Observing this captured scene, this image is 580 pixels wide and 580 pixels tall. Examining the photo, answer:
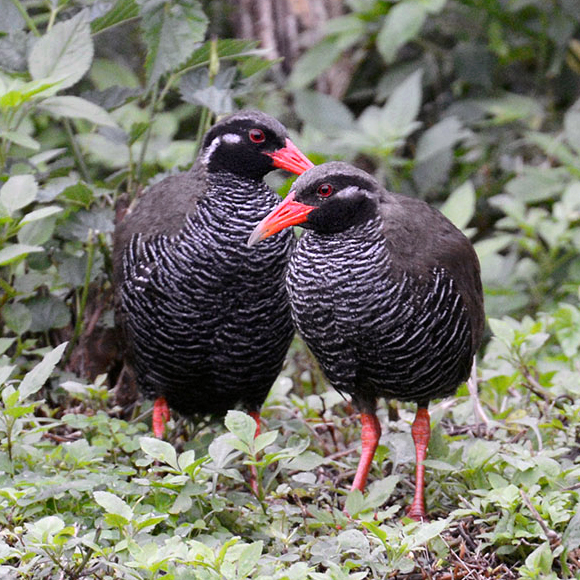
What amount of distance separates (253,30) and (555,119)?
265cm

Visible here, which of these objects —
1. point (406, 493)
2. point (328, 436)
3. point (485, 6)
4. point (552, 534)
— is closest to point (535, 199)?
point (485, 6)

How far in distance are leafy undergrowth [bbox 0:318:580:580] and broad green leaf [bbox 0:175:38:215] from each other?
0.82 meters

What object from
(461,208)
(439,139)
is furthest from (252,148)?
(439,139)

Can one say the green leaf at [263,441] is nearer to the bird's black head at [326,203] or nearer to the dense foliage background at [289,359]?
the dense foliage background at [289,359]

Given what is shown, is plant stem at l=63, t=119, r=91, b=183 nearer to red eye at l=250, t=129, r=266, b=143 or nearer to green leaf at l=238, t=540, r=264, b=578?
red eye at l=250, t=129, r=266, b=143

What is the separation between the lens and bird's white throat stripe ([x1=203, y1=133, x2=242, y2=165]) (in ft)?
14.5

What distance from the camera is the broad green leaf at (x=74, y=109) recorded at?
4.72 m

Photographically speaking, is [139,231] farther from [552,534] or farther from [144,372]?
[552,534]

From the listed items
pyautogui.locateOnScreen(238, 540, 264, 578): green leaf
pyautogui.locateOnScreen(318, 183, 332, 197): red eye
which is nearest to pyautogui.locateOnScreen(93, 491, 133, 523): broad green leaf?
pyautogui.locateOnScreen(238, 540, 264, 578): green leaf

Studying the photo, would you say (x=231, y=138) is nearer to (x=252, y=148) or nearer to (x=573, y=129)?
(x=252, y=148)

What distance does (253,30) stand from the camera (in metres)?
8.89

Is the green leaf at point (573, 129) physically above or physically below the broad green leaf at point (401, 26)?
below

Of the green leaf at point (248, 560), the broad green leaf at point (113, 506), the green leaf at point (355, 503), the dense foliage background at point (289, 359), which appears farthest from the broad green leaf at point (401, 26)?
the green leaf at point (248, 560)

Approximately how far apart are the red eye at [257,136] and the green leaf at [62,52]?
2.93 feet
